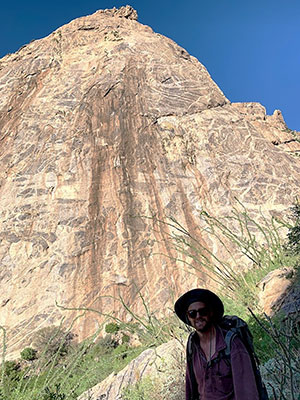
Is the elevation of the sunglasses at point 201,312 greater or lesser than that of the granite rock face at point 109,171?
lesser

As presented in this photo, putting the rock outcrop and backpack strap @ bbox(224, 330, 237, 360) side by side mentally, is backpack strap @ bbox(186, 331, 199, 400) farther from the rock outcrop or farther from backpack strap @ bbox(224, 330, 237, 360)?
the rock outcrop

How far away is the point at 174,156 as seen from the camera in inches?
778

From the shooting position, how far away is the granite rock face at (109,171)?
617 inches

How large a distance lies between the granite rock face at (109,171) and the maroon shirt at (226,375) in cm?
1363

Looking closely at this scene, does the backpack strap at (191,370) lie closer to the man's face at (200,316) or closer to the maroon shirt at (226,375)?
the maroon shirt at (226,375)

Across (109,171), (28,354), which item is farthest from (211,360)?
(109,171)

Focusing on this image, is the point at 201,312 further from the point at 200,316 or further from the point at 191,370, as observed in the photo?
the point at 191,370

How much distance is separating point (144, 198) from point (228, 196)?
4.65 metres

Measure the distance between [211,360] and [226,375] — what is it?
0.34ft

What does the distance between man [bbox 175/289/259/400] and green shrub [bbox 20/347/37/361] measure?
12772mm

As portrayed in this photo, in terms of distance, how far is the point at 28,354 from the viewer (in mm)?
12609

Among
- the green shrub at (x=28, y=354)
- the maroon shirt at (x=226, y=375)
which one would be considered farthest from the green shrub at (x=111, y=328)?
the maroon shirt at (x=226, y=375)

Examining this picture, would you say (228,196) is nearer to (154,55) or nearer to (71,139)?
(71,139)

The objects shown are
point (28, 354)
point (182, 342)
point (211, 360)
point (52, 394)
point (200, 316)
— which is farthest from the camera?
point (28, 354)
